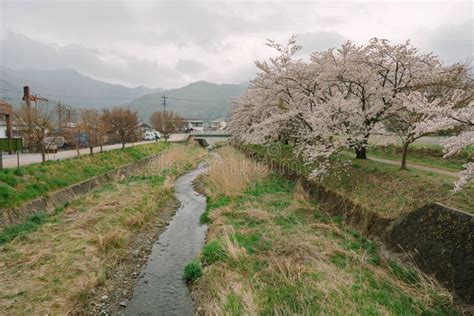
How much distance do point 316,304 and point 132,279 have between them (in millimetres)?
5882

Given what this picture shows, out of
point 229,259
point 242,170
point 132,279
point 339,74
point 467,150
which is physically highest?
point 339,74

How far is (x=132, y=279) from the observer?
29.2ft

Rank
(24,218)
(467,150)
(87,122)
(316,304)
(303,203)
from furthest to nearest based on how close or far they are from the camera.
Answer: (87,122), (467,150), (303,203), (24,218), (316,304)

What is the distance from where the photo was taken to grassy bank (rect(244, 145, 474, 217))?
8.93m

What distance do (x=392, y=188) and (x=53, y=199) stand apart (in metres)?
15.9

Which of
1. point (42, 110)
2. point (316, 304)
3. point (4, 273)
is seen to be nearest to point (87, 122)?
point (42, 110)

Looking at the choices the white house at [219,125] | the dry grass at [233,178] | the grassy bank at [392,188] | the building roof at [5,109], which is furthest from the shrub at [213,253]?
the white house at [219,125]

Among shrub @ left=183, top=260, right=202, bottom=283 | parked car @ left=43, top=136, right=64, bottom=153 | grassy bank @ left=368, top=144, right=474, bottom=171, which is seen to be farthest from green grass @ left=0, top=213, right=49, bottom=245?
grassy bank @ left=368, top=144, right=474, bottom=171

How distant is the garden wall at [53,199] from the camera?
11125 millimetres

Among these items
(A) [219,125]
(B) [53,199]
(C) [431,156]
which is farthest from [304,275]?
(A) [219,125]

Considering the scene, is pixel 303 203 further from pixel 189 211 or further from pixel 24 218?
pixel 24 218

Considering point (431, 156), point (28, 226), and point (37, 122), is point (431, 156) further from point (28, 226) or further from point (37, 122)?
point (37, 122)

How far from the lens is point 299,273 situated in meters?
7.46

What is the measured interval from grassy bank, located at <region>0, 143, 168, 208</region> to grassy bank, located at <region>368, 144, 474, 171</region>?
62.9ft
